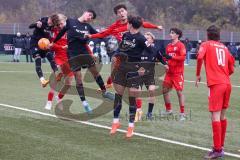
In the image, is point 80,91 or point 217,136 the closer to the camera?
point 217,136

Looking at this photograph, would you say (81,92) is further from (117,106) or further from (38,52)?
A: (117,106)

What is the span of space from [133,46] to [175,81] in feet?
9.18

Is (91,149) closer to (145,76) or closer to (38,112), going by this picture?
(145,76)

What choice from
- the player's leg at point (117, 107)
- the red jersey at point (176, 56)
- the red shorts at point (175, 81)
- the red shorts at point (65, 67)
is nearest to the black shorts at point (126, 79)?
the player's leg at point (117, 107)

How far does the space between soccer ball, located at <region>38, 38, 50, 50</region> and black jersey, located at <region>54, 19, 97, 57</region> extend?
27.6 inches

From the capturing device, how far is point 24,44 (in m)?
38.6

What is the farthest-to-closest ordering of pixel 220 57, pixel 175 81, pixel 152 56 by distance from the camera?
pixel 175 81
pixel 152 56
pixel 220 57

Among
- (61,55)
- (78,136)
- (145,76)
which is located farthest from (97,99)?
(78,136)

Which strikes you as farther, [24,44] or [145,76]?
[24,44]

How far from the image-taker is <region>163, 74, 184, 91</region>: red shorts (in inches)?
505

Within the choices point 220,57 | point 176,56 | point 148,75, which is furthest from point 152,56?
point 220,57

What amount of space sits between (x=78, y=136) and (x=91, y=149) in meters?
1.15

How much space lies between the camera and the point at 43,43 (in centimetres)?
1327

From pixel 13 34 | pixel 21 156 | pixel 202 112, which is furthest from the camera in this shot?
pixel 13 34
